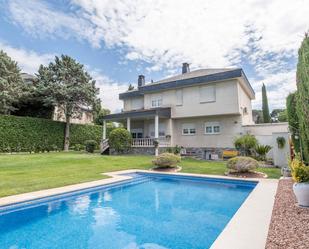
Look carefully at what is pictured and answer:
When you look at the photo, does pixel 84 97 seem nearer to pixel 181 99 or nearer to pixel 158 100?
pixel 158 100

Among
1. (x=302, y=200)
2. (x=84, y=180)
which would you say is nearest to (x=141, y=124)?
(x=84, y=180)

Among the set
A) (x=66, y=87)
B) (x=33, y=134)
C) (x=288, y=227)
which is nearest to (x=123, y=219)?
(x=288, y=227)

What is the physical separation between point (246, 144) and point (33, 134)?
2186 centimetres

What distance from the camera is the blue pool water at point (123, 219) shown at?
15.3 ft

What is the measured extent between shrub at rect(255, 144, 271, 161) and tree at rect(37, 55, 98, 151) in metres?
20.7

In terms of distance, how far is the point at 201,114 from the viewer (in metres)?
21.1

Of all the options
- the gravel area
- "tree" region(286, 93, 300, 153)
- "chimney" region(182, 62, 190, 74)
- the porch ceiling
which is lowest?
the gravel area

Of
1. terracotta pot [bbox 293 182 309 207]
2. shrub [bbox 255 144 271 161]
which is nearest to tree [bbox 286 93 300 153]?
terracotta pot [bbox 293 182 309 207]

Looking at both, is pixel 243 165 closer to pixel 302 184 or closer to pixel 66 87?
pixel 302 184

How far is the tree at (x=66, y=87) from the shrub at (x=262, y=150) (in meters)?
20.7

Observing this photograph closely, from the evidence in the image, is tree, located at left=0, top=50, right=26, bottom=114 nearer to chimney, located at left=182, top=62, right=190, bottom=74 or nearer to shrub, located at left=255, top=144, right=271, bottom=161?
chimney, located at left=182, top=62, right=190, bottom=74

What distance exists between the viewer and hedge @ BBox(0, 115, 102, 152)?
21.7m

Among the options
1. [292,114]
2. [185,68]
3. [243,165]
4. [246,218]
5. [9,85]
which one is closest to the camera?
[246,218]

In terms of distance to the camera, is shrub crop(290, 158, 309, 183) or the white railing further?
the white railing
